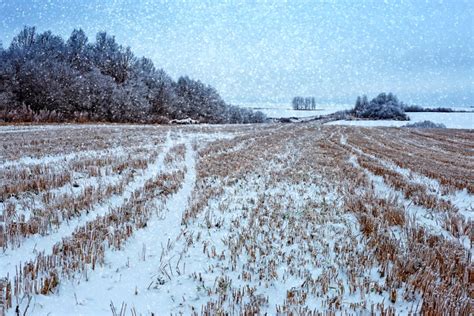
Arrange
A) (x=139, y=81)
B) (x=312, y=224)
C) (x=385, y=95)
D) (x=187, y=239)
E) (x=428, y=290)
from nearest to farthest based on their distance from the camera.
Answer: (x=428, y=290)
(x=187, y=239)
(x=312, y=224)
(x=139, y=81)
(x=385, y=95)

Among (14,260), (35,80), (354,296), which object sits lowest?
(354,296)

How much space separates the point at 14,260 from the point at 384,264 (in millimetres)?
4700

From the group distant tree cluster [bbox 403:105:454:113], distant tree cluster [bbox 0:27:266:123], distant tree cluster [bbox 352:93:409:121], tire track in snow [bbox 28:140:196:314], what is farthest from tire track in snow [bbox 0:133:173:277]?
distant tree cluster [bbox 403:105:454:113]

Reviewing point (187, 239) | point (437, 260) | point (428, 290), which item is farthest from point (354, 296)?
point (187, 239)

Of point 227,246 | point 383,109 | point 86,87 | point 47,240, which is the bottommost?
point 227,246

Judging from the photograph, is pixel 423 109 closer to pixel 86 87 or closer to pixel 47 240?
pixel 86 87

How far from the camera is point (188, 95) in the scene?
74.6 m

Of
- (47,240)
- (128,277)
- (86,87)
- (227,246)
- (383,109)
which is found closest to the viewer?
(128,277)

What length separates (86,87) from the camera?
43938 mm

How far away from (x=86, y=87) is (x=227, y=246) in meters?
45.3

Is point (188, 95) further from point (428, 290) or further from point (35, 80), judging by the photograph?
point (428, 290)

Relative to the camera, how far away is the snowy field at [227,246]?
3441 mm

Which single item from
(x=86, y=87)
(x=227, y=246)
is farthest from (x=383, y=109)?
(x=227, y=246)

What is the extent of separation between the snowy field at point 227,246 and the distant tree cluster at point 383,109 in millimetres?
85256
